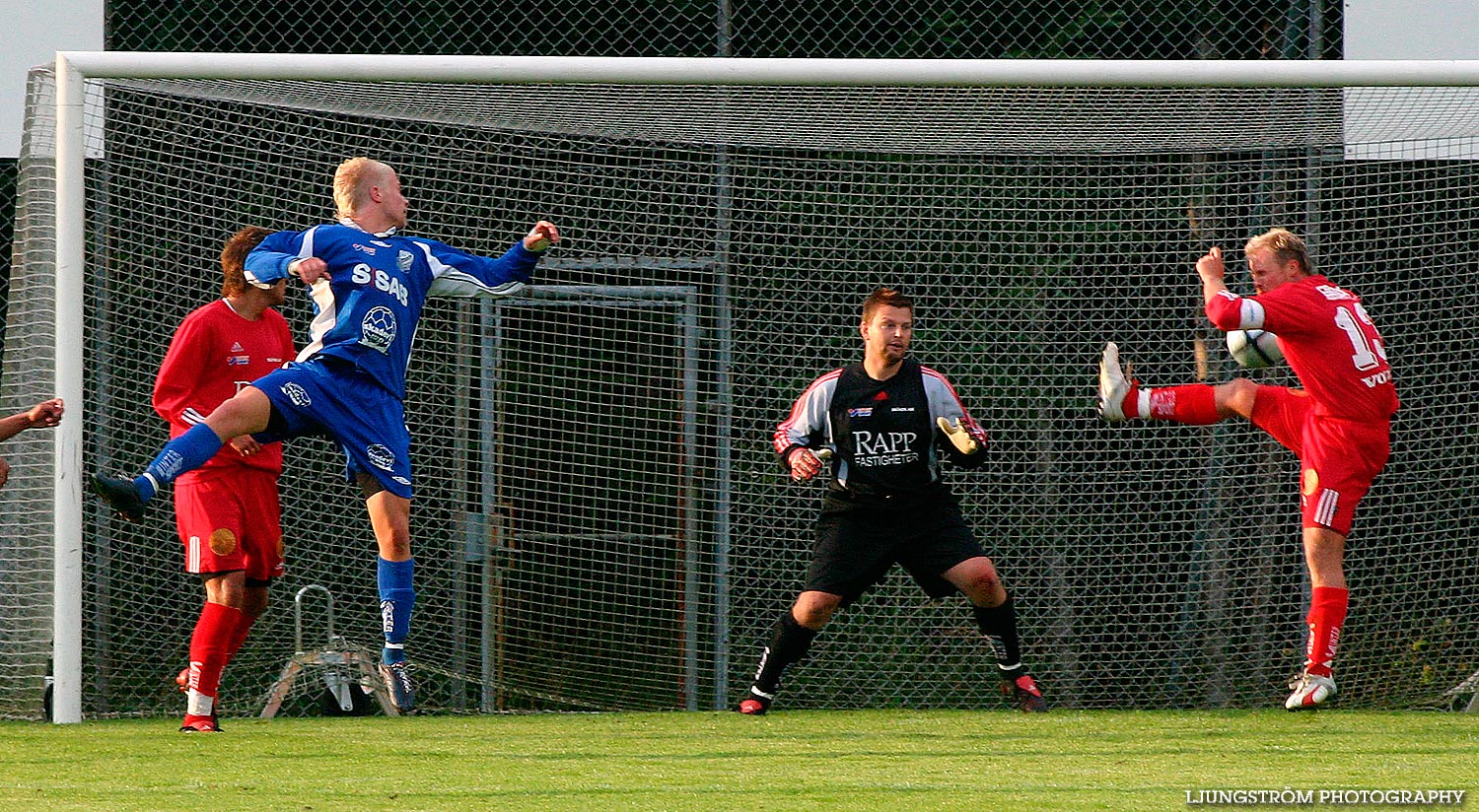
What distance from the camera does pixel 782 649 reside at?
566 cm

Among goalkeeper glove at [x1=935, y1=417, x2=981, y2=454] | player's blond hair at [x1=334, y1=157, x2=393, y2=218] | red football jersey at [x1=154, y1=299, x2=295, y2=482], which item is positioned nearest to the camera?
player's blond hair at [x1=334, y1=157, x2=393, y2=218]

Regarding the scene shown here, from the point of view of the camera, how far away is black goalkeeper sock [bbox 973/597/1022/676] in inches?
223

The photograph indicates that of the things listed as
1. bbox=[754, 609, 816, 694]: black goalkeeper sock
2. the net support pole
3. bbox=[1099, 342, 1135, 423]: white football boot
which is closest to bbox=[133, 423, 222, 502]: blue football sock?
the net support pole

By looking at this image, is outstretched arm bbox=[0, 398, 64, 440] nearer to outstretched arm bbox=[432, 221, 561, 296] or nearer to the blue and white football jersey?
the blue and white football jersey

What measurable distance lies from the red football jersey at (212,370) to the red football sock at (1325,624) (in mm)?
3507

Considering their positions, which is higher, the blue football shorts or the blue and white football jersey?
the blue and white football jersey

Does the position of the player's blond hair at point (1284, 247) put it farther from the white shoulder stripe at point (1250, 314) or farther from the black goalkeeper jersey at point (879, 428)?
the black goalkeeper jersey at point (879, 428)

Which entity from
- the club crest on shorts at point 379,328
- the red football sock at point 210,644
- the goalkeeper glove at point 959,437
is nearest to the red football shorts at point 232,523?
the red football sock at point 210,644

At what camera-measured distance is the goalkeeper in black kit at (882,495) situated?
5.58m

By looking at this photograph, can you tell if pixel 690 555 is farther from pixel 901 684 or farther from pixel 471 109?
pixel 471 109

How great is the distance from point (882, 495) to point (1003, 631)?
0.65m

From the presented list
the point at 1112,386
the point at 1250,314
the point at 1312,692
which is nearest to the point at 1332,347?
the point at 1250,314

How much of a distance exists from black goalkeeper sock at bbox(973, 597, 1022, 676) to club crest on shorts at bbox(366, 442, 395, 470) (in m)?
2.12

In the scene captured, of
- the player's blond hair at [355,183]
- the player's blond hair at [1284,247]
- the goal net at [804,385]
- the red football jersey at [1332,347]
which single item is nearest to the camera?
the player's blond hair at [355,183]
